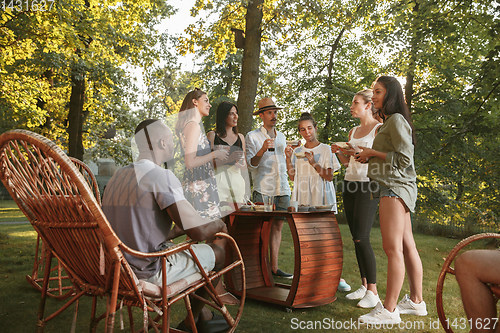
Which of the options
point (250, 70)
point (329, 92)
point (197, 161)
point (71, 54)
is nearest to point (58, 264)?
point (197, 161)

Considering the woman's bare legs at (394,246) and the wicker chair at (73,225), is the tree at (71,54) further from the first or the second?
the woman's bare legs at (394,246)

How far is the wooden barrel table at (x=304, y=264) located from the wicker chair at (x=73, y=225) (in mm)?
1356

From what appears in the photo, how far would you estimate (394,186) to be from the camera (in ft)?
9.35

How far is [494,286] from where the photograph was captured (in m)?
1.60

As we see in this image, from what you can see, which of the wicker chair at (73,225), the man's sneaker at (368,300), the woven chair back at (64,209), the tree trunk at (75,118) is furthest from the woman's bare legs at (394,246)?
the tree trunk at (75,118)

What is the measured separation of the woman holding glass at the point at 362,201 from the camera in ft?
11.1

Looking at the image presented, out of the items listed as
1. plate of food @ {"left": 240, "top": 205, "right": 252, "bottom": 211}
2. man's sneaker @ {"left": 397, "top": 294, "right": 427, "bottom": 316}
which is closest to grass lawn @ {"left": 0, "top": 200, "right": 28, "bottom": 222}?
plate of food @ {"left": 240, "top": 205, "right": 252, "bottom": 211}

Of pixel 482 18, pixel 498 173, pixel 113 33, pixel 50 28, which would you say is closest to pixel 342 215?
pixel 498 173

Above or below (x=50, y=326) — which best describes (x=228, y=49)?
above

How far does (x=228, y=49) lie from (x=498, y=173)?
7.02m

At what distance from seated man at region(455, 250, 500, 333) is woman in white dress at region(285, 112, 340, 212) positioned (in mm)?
2364

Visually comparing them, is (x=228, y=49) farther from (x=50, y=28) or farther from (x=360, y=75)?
(x=360, y=75)

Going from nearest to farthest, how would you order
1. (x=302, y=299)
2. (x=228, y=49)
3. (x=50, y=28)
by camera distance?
(x=302, y=299)
(x=50, y=28)
(x=228, y=49)

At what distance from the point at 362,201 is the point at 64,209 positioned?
257 cm
